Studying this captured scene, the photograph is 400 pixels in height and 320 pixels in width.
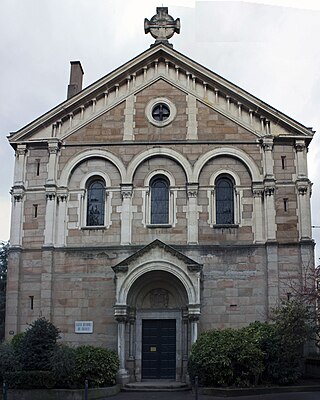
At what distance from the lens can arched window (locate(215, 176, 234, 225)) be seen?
93.5ft

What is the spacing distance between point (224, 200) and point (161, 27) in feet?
31.2

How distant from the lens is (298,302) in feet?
81.5

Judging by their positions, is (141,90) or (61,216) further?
(141,90)

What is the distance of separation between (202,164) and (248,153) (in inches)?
86.8

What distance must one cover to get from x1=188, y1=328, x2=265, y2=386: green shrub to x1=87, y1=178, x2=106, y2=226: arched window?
8122 millimetres

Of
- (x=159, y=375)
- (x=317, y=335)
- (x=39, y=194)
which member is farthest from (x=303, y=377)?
(x=39, y=194)

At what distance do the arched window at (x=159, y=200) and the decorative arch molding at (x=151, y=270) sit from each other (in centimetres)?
257

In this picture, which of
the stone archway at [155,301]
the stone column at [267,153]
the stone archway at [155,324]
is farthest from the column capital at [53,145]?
the stone column at [267,153]

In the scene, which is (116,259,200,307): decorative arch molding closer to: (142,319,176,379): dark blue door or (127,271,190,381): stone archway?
(127,271,190,381): stone archway

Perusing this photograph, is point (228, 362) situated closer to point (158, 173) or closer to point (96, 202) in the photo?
point (158, 173)

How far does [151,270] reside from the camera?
87.4ft

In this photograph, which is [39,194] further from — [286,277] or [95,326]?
[286,277]

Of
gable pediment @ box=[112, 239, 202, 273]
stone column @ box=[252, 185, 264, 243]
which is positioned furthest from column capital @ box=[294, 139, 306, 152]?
gable pediment @ box=[112, 239, 202, 273]

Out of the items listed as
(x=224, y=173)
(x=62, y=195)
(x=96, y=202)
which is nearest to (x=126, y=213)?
(x=96, y=202)
